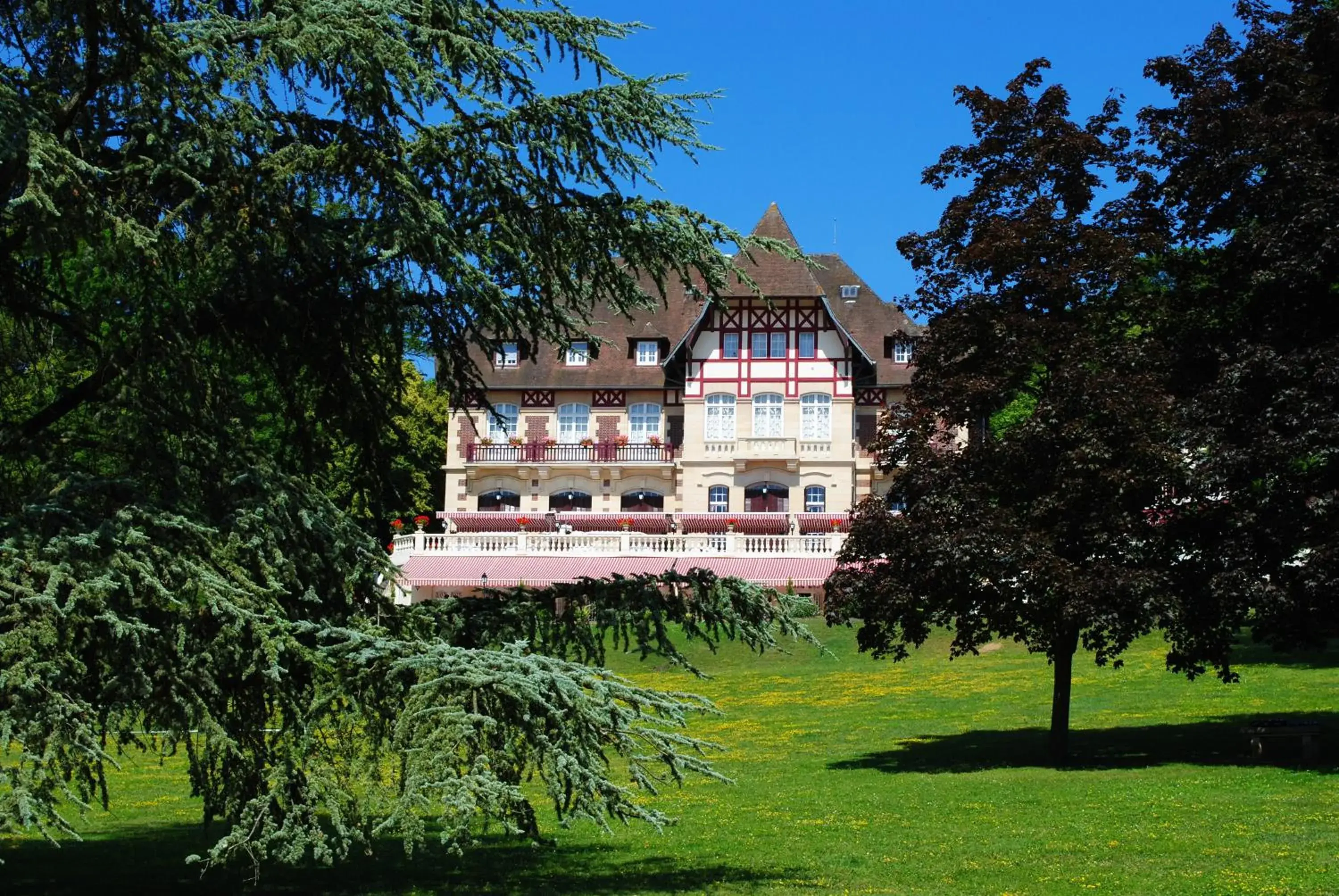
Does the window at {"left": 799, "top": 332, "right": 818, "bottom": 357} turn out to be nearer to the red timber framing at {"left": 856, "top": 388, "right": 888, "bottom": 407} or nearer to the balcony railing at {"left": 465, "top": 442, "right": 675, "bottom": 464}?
the red timber framing at {"left": 856, "top": 388, "right": 888, "bottom": 407}

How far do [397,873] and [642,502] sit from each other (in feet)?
154

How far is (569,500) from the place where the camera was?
60406 mm

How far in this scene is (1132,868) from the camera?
40.0 feet

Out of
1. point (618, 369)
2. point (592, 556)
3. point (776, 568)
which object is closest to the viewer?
point (776, 568)

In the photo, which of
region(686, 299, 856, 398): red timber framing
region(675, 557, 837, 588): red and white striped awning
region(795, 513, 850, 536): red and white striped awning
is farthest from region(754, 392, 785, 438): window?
region(675, 557, 837, 588): red and white striped awning

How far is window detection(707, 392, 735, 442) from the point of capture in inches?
2328

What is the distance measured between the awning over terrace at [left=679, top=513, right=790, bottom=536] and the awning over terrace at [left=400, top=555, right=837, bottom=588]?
16.0ft

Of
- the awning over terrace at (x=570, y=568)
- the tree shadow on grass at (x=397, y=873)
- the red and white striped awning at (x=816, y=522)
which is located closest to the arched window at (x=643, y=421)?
the red and white striped awning at (x=816, y=522)

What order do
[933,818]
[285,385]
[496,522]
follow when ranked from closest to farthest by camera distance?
[285,385] → [933,818] → [496,522]

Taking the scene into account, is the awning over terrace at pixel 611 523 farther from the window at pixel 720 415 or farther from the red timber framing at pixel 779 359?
the red timber framing at pixel 779 359

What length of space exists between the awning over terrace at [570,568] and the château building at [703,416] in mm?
7562

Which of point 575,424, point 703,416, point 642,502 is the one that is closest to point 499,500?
point 575,424

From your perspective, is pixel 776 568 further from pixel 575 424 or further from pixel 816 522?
pixel 575 424

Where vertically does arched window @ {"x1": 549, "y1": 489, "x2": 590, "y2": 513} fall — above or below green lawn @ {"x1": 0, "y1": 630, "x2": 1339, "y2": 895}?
above
